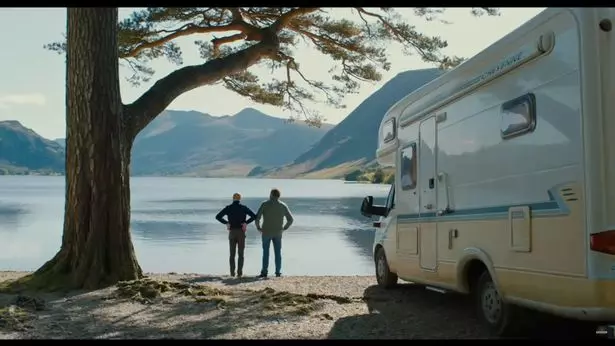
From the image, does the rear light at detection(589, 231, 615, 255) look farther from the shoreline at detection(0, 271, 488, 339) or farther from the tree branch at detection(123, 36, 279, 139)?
the tree branch at detection(123, 36, 279, 139)

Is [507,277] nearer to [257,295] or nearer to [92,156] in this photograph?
[257,295]

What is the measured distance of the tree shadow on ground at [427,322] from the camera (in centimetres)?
691

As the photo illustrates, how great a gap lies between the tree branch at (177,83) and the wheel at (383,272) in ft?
14.1

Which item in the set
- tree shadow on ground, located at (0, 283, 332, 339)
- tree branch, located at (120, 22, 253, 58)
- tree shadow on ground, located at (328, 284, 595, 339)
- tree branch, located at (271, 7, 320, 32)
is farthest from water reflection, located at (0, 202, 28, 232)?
tree shadow on ground, located at (328, 284, 595, 339)

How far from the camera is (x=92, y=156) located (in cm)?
1037

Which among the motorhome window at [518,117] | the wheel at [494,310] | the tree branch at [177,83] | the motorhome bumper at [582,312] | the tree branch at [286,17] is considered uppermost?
the tree branch at [286,17]

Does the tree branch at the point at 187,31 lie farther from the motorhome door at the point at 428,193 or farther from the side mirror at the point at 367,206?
the motorhome door at the point at 428,193

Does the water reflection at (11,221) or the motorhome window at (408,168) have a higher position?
the motorhome window at (408,168)

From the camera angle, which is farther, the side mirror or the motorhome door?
the side mirror

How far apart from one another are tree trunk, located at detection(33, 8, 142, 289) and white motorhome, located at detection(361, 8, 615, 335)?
4.46m

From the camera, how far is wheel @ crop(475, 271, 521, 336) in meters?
6.59

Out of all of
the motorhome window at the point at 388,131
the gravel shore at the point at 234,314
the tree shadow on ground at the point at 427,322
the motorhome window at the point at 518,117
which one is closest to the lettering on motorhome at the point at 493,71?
the motorhome window at the point at 518,117

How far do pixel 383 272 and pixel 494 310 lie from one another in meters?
4.03
